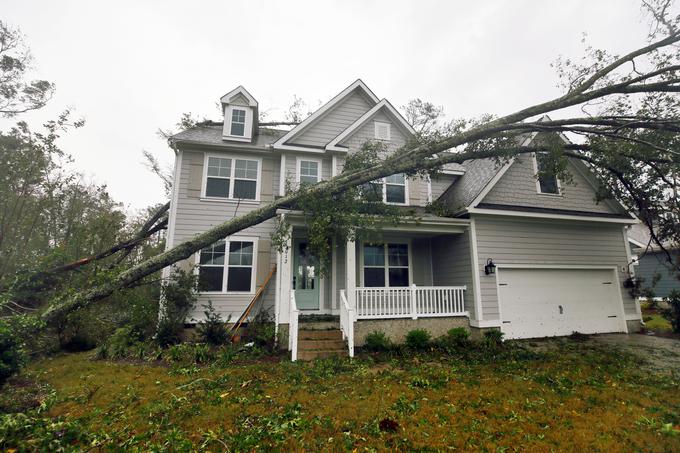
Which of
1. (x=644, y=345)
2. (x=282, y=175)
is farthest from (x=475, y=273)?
(x=282, y=175)

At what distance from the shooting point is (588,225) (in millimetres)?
10289

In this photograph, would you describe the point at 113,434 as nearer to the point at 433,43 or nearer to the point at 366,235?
the point at 366,235

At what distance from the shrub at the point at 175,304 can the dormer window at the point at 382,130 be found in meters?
7.94

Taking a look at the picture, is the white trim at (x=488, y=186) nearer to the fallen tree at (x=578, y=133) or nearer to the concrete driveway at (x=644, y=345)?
the fallen tree at (x=578, y=133)

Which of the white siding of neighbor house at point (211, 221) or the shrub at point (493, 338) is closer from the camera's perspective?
the shrub at point (493, 338)

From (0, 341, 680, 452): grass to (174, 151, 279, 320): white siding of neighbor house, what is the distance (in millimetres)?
2908

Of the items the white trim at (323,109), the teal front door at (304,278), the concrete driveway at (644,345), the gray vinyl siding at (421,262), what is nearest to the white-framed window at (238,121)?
the white trim at (323,109)

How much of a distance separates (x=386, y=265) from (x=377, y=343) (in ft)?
10.8

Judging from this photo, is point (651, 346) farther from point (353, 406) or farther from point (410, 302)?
point (353, 406)

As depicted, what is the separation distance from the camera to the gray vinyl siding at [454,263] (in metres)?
9.02

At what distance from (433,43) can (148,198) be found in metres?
26.2

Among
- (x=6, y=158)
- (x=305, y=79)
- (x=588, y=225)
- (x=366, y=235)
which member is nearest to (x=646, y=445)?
(x=366, y=235)

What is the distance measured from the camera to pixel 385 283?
400 inches

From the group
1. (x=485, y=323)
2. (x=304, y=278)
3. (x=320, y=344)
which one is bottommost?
(x=320, y=344)
